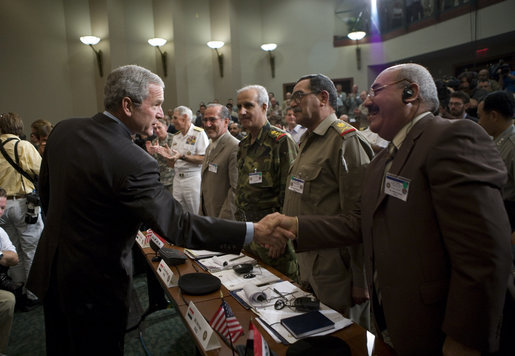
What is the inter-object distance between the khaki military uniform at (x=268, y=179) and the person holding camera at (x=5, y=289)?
5.59 ft

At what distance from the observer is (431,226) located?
117cm

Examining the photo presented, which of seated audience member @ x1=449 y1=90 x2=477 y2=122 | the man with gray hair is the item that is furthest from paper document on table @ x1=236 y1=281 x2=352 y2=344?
seated audience member @ x1=449 y1=90 x2=477 y2=122

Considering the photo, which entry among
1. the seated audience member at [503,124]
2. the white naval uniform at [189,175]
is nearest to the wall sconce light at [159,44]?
the white naval uniform at [189,175]

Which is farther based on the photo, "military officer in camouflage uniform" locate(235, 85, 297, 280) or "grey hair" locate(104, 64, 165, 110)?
"military officer in camouflage uniform" locate(235, 85, 297, 280)

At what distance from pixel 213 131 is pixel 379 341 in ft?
8.53

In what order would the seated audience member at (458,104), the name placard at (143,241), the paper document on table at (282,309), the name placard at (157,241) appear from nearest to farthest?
the paper document on table at (282,309)
the name placard at (157,241)
the name placard at (143,241)
the seated audience member at (458,104)

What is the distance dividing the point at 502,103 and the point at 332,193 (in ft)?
6.71

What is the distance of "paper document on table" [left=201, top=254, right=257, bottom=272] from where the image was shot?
86.0 inches

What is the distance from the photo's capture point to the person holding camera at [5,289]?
252 centimetres

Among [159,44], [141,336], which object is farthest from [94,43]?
[141,336]

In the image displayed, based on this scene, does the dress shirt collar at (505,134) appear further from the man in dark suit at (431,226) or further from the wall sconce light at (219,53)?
the wall sconce light at (219,53)

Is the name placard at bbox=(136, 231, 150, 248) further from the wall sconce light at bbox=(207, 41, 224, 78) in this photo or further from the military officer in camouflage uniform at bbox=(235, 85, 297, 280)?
the wall sconce light at bbox=(207, 41, 224, 78)

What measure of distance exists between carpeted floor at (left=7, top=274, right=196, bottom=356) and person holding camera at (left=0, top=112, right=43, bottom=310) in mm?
446

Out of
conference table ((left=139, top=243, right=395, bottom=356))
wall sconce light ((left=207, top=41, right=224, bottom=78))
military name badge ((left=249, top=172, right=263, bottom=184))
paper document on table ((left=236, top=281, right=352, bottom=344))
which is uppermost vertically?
wall sconce light ((left=207, top=41, right=224, bottom=78))
